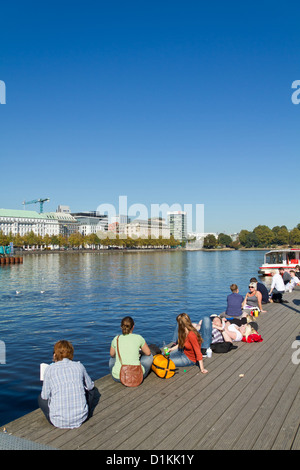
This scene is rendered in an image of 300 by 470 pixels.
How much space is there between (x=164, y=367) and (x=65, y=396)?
3218 millimetres

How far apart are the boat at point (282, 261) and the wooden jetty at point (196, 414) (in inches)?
1925

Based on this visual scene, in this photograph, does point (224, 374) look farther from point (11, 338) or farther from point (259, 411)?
point (11, 338)

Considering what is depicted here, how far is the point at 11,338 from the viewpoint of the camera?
20.2 m

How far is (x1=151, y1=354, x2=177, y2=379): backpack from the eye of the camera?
9.24m

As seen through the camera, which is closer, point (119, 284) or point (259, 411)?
point (259, 411)

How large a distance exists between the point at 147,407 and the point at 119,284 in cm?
3927

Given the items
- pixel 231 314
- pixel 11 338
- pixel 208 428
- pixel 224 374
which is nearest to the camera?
pixel 208 428

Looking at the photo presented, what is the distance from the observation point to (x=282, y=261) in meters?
59.9

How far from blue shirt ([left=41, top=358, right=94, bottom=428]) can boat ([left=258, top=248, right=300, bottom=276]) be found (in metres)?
53.0

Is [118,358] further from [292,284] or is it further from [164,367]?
[292,284]

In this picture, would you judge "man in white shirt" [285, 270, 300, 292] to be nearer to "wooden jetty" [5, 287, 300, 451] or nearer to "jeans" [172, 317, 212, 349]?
"jeans" [172, 317, 212, 349]

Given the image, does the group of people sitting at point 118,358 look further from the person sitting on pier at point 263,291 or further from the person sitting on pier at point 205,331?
the person sitting on pier at point 263,291
